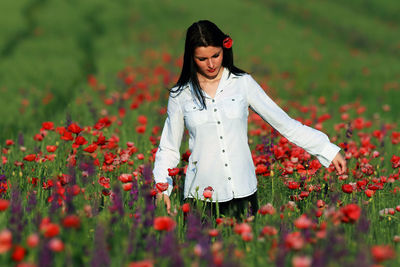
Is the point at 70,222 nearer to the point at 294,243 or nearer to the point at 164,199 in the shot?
the point at 294,243

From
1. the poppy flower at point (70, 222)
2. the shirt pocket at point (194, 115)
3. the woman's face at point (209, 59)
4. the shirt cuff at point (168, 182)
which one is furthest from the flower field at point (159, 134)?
the woman's face at point (209, 59)

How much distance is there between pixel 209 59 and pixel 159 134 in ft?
8.30

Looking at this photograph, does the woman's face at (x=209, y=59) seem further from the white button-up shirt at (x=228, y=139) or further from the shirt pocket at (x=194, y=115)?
the shirt pocket at (x=194, y=115)

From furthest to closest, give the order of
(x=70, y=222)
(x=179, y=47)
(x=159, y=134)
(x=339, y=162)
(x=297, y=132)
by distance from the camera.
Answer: (x=179, y=47) < (x=159, y=134) < (x=297, y=132) < (x=339, y=162) < (x=70, y=222)

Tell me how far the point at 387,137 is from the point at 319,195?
264 centimetres

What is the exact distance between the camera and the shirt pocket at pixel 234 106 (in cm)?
269

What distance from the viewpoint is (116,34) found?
55.8 feet

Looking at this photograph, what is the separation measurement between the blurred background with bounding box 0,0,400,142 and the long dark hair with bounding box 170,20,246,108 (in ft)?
9.54

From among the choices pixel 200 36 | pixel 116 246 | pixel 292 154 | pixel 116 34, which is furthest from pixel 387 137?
pixel 116 34

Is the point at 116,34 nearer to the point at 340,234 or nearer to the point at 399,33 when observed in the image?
the point at 399,33

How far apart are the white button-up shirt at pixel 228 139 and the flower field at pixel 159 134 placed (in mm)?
154

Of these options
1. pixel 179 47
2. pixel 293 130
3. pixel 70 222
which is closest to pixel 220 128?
pixel 293 130

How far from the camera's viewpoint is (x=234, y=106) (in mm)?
2701

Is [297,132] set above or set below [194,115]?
below
